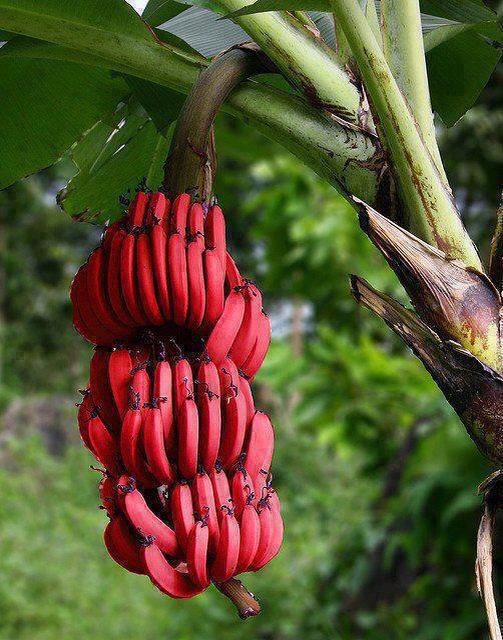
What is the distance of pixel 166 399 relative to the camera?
75 cm

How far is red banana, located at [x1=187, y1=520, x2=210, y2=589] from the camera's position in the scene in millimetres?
729

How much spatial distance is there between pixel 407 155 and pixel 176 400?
0.31m

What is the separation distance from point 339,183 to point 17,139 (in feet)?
1.74

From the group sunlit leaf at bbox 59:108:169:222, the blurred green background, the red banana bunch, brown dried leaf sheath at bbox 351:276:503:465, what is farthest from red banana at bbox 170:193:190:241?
the blurred green background

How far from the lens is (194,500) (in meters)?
0.74

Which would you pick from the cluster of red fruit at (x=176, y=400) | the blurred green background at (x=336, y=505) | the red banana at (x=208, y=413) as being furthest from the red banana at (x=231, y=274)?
the blurred green background at (x=336, y=505)

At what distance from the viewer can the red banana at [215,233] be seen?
0.81 metres

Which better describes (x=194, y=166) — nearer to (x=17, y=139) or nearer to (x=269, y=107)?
(x=269, y=107)

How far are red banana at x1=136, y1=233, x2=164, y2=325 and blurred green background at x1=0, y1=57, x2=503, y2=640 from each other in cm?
206

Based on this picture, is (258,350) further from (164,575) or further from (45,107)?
(45,107)

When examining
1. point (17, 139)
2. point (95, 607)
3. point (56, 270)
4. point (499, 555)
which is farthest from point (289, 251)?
point (56, 270)

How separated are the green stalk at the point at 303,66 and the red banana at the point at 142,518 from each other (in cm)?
41

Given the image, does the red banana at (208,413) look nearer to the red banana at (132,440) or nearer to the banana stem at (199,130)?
the red banana at (132,440)

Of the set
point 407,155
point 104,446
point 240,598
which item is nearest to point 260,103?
point 407,155
